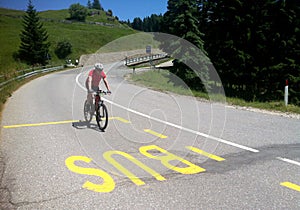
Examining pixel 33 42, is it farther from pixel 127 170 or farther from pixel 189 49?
pixel 127 170

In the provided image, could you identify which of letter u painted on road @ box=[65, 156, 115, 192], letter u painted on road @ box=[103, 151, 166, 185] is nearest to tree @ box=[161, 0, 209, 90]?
letter u painted on road @ box=[103, 151, 166, 185]

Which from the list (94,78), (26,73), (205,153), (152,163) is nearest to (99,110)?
(94,78)

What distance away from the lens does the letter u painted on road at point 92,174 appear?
387cm

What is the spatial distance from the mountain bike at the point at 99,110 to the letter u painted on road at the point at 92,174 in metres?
2.10

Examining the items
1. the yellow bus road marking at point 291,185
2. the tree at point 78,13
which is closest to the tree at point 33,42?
the yellow bus road marking at point 291,185

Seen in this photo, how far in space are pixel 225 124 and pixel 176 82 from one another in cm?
952

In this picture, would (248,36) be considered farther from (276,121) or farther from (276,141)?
(276,141)

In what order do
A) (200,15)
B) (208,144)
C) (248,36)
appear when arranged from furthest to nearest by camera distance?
(200,15)
(248,36)
(208,144)

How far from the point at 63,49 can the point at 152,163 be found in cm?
5858

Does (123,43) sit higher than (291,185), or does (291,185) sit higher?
(123,43)

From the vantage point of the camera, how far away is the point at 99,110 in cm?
738

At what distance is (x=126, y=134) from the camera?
6652 mm

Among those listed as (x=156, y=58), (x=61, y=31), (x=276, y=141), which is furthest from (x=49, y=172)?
(x=61, y=31)

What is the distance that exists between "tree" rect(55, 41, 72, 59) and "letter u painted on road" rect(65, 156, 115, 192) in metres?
57.0
